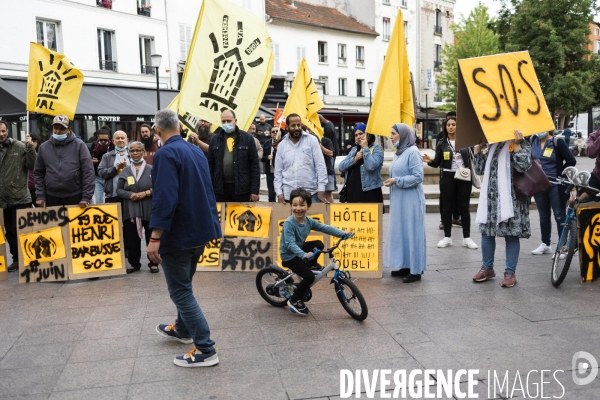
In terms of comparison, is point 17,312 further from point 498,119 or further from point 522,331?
point 498,119

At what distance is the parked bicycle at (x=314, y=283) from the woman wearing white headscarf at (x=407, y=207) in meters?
1.27

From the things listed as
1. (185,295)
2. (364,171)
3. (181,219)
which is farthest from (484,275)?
(181,219)

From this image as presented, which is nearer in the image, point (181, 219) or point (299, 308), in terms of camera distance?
point (181, 219)

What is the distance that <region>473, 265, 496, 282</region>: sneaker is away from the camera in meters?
6.88

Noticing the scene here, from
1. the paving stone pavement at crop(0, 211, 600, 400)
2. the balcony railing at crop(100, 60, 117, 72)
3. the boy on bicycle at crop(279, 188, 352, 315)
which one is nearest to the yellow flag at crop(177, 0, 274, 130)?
the paving stone pavement at crop(0, 211, 600, 400)

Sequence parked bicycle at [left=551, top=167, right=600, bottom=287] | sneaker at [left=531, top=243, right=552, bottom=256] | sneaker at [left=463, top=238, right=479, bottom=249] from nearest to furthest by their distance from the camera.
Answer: parked bicycle at [left=551, top=167, right=600, bottom=287], sneaker at [left=531, top=243, right=552, bottom=256], sneaker at [left=463, top=238, right=479, bottom=249]

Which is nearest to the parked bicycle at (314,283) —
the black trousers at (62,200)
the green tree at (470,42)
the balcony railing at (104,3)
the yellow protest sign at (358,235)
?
the yellow protest sign at (358,235)

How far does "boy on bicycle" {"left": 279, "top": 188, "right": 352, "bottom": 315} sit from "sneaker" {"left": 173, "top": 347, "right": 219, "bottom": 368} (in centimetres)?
136

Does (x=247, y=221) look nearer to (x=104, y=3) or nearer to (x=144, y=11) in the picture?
(x=104, y=3)

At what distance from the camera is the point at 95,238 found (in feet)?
25.7

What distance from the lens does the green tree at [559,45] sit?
35938mm

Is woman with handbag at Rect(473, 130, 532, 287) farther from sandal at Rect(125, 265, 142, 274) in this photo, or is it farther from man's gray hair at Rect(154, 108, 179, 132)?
sandal at Rect(125, 265, 142, 274)

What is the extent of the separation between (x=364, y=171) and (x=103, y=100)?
19.4 metres

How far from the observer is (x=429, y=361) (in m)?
4.50
